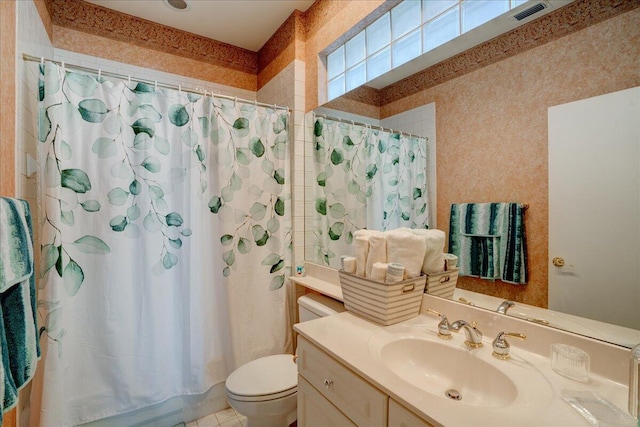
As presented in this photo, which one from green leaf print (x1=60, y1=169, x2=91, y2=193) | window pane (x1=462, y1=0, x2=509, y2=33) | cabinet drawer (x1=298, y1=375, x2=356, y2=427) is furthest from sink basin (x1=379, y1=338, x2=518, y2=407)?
green leaf print (x1=60, y1=169, x2=91, y2=193)

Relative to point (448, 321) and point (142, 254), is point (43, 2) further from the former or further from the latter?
point (448, 321)

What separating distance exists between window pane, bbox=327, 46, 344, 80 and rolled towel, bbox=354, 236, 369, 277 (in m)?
1.15

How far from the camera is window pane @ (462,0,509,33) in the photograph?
1060 mm

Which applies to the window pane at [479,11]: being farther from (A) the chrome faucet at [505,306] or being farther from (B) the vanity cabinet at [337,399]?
(B) the vanity cabinet at [337,399]

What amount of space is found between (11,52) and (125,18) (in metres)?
1.10

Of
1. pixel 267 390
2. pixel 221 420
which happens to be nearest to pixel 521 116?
pixel 267 390

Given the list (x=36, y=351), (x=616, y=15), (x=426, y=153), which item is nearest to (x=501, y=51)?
(x=616, y=15)

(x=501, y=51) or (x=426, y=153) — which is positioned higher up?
(x=501, y=51)

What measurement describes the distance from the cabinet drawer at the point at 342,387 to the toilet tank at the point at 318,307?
45cm

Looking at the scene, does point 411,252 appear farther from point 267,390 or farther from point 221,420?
point 221,420

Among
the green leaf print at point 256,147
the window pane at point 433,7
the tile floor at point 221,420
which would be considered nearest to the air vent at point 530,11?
the window pane at point 433,7

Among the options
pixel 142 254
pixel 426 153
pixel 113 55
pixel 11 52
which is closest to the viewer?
pixel 11 52

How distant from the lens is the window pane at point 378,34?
4.97 feet

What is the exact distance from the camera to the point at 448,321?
1099 millimetres
